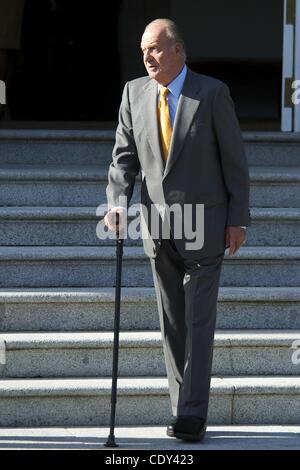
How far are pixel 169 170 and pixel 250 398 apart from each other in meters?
1.25

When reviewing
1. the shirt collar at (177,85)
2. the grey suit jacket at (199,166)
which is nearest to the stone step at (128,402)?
the grey suit jacket at (199,166)

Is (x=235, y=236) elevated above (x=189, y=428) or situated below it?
above

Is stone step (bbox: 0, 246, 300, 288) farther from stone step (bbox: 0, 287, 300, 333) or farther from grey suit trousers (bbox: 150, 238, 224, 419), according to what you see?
grey suit trousers (bbox: 150, 238, 224, 419)

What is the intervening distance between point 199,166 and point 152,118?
1.00 ft

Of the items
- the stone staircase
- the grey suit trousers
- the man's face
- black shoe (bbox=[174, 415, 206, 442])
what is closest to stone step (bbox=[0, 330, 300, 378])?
the stone staircase

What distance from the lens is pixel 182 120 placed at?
571 centimetres

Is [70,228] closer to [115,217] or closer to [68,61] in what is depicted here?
[115,217]

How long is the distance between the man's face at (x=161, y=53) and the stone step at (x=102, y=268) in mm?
1500

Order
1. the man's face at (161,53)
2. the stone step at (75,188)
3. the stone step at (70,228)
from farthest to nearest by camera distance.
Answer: the stone step at (75,188)
the stone step at (70,228)
the man's face at (161,53)

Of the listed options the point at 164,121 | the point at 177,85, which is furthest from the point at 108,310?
the point at 177,85

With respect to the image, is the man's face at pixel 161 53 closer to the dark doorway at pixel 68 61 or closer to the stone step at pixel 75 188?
the stone step at pixel 75 188

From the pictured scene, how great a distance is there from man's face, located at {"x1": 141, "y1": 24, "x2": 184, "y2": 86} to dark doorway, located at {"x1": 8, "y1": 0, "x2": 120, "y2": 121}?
18.4ft

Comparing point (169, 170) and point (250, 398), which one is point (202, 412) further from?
point (169, 170)

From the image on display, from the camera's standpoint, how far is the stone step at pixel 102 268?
6922 mm
